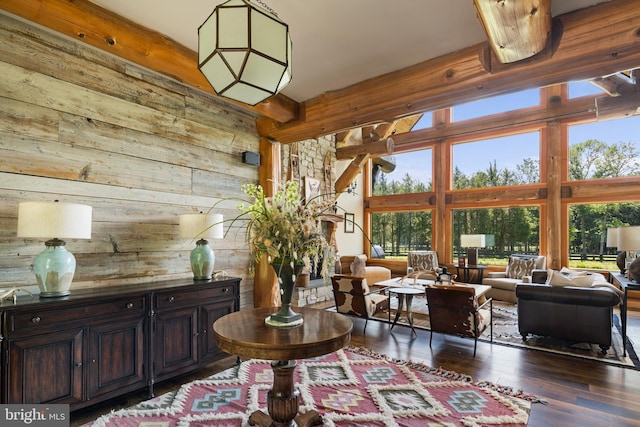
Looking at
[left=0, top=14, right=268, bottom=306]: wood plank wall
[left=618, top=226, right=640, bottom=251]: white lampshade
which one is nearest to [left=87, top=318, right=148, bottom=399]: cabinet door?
[left=0, top=14, right=268, bottom=306]: wood plank wall

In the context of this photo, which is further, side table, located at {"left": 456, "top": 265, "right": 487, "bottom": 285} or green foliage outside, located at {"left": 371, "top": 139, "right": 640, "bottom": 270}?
side table, located at {"left": 456, "top": 265, "right": 487, "bottom": 285}

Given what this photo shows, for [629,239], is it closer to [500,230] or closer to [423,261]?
[500,230]

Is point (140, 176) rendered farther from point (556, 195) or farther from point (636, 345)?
point (556, 195)

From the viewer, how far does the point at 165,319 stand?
9.61ft

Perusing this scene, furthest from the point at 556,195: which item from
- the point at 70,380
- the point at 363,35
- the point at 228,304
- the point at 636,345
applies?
the point at 70,380

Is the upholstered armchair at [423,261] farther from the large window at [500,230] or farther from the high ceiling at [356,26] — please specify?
the high ceiling at [356,26]

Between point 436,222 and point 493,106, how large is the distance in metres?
3.05

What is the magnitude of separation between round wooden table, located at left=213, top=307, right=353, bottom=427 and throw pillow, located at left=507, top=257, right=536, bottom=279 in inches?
238

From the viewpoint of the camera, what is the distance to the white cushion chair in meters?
6.37

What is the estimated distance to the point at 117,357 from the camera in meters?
2.62

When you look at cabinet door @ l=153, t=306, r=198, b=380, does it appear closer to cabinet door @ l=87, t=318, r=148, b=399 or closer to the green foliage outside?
cabinet door @ l=87, t=318, r=148, b=399

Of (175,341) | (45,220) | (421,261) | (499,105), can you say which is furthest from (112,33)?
(499,105)

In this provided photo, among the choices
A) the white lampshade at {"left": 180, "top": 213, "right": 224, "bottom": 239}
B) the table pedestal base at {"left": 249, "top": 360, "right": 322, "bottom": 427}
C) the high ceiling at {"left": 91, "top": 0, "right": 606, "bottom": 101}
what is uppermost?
the high ceiling at {"left": 91, "top": 0, "right": 606, "bottom": 101}

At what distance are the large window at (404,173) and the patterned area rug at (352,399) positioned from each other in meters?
6.28
